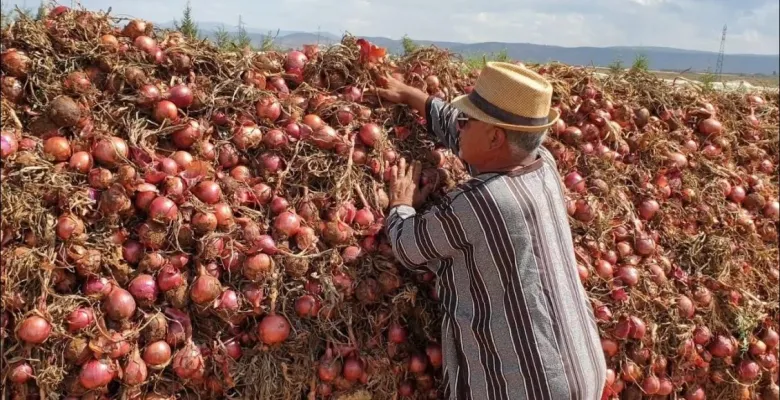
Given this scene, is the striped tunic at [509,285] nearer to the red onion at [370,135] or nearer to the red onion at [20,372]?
the red onion at [370,135]

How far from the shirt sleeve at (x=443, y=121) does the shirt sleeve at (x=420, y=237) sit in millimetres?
463

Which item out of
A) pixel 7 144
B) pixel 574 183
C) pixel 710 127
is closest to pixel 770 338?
pixel 710 127

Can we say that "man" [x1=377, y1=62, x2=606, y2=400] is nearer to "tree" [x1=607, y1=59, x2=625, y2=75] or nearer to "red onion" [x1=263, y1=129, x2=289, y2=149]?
"red onion" [x1=263, y1=129, x2=289, y2=149]

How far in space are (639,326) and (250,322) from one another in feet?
5.81

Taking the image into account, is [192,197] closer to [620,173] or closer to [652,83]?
[620,173]

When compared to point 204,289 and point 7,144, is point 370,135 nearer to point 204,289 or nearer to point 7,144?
point 204,289

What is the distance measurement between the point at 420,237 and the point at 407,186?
1.47ft

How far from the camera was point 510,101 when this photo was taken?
7.05ft

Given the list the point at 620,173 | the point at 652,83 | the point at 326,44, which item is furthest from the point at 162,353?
the point at 652,83

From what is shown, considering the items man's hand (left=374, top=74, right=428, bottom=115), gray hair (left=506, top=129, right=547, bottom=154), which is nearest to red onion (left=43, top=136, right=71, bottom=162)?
man's hand (left=374, top=74, right=428, bottom=115)

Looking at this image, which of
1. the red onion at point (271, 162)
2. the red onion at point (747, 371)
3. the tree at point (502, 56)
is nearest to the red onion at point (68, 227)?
the red onion at point (271, 162)

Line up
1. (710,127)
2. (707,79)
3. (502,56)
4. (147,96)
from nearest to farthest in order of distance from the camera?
(147,96), (710,127), (502,56), (707,79)

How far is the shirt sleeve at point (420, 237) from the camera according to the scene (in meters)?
2.14

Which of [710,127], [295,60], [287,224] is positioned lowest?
[287,224]
